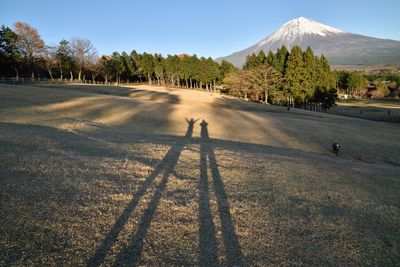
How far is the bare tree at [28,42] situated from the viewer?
66.5 meters

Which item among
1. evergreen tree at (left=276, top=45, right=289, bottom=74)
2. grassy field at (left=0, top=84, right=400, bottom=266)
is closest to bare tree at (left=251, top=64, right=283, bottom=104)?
evergreen tree at (left=276, top=45, right=289, bottom=74)

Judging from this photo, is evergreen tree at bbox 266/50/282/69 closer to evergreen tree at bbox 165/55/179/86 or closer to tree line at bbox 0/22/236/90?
tree line at bbox 0/22/236/90

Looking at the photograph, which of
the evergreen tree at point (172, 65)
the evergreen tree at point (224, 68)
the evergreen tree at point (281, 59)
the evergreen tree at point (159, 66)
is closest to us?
the evergreen tree at point (281, 59)

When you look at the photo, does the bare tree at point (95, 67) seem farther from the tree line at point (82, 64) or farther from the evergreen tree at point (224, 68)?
the evergreen tree at point (224, 68)

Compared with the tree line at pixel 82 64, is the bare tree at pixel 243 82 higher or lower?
lower

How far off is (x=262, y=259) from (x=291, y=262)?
503mm

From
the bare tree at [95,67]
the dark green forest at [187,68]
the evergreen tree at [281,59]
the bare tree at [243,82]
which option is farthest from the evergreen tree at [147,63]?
the evergreen tree at [281,59]

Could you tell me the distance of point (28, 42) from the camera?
67.7 m

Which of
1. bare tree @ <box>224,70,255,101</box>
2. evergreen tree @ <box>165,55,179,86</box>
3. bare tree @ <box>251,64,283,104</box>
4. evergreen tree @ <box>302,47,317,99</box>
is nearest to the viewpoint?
evergreen tree @ <box>302,47,317,99</box>

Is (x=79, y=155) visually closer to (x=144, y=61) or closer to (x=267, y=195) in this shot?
(x=267, y=195)

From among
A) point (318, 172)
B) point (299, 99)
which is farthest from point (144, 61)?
point (318, 172)

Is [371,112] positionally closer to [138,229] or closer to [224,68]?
[224,68]

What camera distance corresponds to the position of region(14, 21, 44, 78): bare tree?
6650 cm

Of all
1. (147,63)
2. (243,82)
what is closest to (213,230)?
(243,82)
